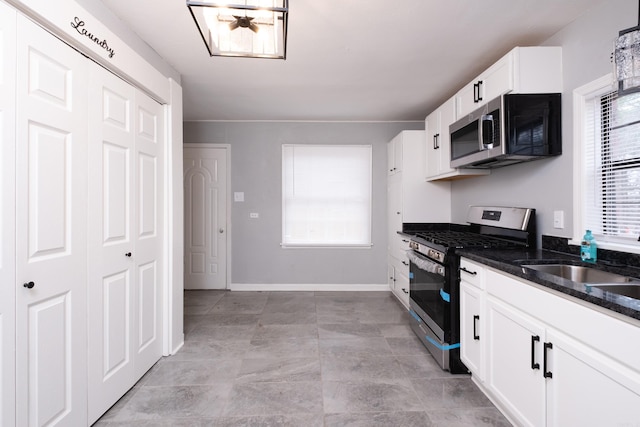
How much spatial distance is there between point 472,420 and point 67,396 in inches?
85.6

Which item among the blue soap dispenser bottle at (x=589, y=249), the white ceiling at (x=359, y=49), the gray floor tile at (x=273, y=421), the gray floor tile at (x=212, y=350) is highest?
the white ceiling at (x=359, y=49)

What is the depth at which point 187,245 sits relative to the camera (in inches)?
170

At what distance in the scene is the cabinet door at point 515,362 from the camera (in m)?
1.40

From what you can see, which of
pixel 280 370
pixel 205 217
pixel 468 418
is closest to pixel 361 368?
pixel 280 370

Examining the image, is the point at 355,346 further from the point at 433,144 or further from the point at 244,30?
the point at 244,30

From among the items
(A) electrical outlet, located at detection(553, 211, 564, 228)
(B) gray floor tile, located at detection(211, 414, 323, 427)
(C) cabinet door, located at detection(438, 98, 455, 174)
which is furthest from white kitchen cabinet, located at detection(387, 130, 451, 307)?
(B) gray floor tile, located at detection(211, 414, 323, 427)

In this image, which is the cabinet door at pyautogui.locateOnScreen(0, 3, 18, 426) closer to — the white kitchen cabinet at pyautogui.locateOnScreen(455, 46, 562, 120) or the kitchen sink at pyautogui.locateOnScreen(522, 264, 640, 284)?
the kitchen sink at pyautogui.locateOnScreen(522, 264, 640, 284)

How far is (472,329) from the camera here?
198 cm

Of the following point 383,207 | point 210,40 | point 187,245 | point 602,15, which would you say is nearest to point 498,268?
point 602,15

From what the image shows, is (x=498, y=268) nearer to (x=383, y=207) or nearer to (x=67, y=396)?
(x=67, y=396)

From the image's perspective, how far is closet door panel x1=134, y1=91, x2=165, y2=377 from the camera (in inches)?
82.0

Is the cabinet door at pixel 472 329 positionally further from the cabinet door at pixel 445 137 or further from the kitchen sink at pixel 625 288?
the cabinet door at pixel 445 137

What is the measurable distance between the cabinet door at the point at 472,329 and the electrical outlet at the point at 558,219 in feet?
2.34

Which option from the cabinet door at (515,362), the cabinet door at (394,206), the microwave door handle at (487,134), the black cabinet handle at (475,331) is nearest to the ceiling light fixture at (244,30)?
the microwave door handle at (487,134)
